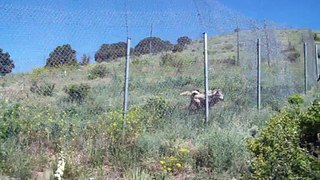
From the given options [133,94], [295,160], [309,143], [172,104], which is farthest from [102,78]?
[295,160]

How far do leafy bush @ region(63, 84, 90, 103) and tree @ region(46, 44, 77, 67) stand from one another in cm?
185

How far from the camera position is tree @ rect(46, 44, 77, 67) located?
22.1 ft

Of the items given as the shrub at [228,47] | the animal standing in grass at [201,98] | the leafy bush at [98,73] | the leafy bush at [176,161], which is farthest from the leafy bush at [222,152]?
the shrub at [228,47]

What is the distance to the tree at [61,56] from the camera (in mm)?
6747

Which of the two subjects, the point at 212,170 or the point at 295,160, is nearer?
the point at 295,160

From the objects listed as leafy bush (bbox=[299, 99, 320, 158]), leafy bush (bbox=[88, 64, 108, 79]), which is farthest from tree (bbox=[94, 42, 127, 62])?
leafy bush (bbox=[299, 99, 320, 158])

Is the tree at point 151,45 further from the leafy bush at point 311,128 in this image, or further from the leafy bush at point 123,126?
the leafy bush at point 311,128

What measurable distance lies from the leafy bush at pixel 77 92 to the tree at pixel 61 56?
185cm

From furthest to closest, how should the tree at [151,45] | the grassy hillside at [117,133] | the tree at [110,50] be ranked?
the tree at [151,45] < the tree at [110,50] < the grassy hillside at [117,133]

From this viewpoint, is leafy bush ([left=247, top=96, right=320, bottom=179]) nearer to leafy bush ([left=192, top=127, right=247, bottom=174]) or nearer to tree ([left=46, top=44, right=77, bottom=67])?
leafy bush ([left=192, top=127, right=247, bottom=174])

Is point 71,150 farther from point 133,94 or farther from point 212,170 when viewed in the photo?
point 133,94

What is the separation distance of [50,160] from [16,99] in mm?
1699

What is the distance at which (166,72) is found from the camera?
10625 millimetres

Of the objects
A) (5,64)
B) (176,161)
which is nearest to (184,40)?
(176,161)
